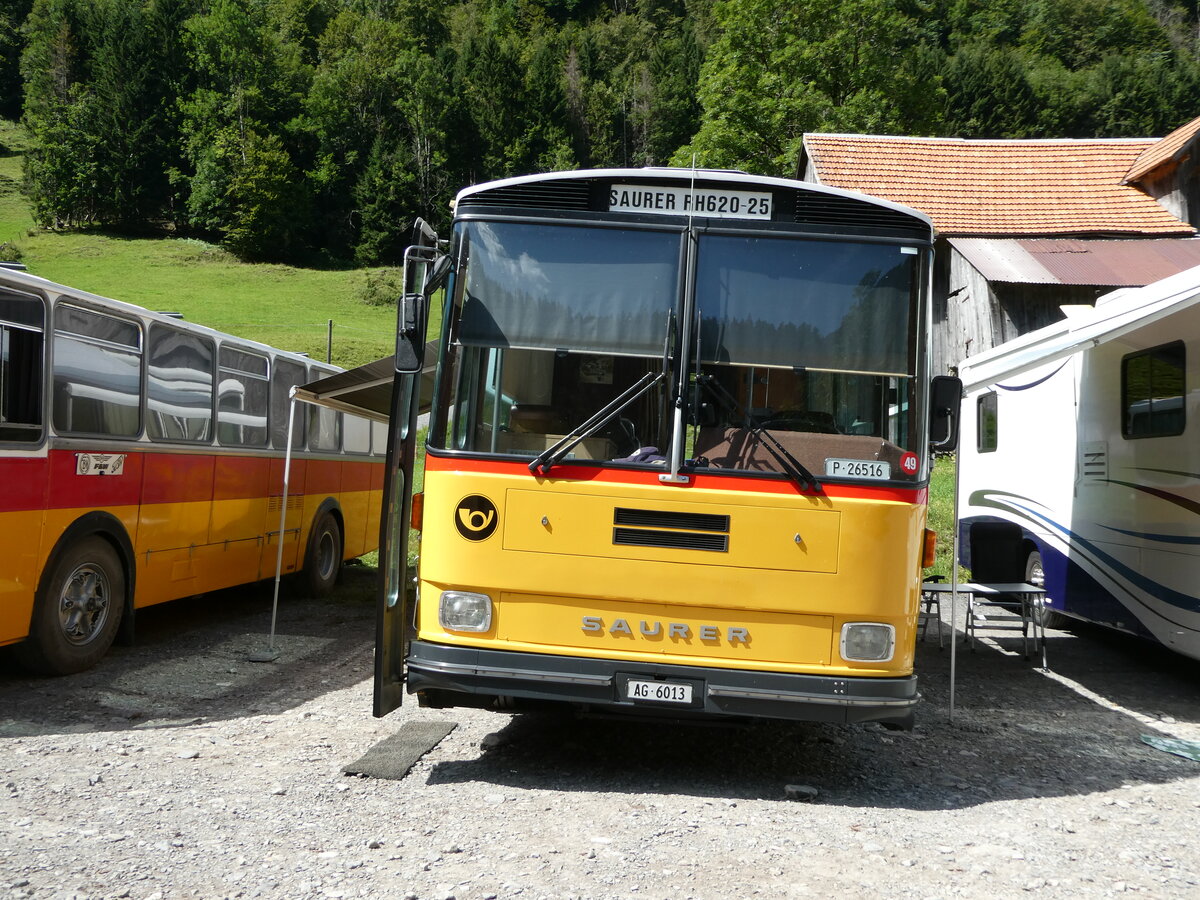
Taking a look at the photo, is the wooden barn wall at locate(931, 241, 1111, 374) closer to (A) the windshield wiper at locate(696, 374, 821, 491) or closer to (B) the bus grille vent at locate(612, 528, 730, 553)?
(A) the windshield wiper at locate(696, 374, 821, 491)

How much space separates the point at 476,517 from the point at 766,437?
59.7 inches

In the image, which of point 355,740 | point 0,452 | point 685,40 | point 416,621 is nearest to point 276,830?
point 416,621

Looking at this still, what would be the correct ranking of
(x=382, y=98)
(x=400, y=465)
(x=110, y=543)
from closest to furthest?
(x=400, y=465) → (x=110, y=543) → (x=382, y=98)

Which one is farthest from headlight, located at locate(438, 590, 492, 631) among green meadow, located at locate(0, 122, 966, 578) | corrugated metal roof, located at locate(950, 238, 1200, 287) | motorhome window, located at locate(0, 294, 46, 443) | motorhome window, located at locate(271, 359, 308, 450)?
green meadow, located at locate(0, 122, 966, 578)

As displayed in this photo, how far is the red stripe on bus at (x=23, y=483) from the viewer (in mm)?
7285

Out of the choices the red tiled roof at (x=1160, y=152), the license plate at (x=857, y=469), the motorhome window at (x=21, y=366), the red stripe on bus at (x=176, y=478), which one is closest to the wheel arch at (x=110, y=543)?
the red stripe on bus at (x=176, y=478)

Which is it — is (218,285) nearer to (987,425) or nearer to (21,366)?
(987,425)

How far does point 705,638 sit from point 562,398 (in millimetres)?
1410

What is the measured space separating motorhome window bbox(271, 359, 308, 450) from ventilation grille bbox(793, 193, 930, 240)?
7613 millimetres

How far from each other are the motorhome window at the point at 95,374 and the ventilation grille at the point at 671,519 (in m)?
4.52

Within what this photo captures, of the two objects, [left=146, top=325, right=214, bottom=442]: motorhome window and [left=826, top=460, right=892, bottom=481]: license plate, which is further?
[left=146, top=325, right=214, bottom=442]: motorhome window

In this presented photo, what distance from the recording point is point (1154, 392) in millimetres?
9117

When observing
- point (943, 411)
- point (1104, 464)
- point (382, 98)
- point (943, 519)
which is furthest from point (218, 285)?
point (943, 411)

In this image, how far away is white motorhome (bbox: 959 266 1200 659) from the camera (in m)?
8.46
